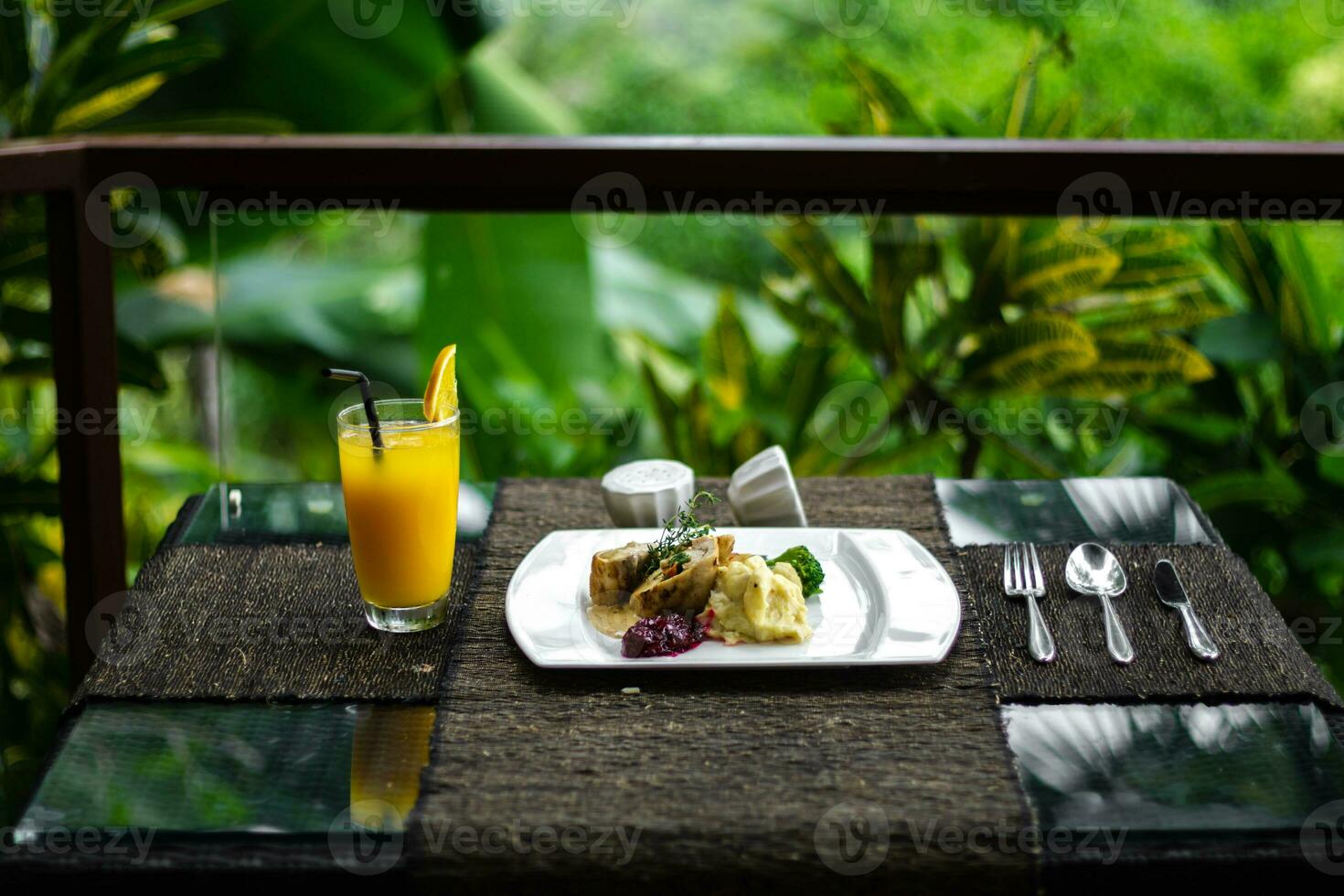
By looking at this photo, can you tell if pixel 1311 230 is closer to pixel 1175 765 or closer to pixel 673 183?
pixel 673 183

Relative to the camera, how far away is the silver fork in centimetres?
98

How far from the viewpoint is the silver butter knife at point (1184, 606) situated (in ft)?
3.18

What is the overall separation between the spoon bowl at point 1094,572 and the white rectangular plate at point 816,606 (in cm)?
13

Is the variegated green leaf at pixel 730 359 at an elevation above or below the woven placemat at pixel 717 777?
above

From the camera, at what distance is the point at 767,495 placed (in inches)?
45.9

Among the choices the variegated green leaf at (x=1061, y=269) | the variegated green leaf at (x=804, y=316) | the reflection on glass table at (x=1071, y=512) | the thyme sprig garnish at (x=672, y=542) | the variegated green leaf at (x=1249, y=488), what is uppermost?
the variegated green leaf at (x=1061, y=269)

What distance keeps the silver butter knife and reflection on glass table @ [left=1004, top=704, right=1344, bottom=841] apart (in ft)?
0.21

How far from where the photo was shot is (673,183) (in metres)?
1.57

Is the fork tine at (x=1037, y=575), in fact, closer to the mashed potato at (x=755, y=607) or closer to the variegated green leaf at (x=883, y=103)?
the mashed potato at (x=755, y=607)

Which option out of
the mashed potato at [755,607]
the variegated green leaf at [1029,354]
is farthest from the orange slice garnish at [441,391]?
the variegated green leaf at [1029,354]

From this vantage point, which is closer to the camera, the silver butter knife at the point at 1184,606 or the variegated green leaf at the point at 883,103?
the silver butter knife at the point at 1184,606

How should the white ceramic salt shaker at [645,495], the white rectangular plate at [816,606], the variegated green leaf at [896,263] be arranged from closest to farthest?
the white rectangular plate at [816,606] → the white ceramic salt shaker at [645,495] → the variegated green leaf at [896,263]

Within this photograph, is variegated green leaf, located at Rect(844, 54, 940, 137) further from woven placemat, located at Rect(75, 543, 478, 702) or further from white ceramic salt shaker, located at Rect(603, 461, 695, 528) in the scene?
woven placemat, located at Rect(75, 543, 478, 702)

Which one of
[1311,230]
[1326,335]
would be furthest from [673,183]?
[1311,230]
